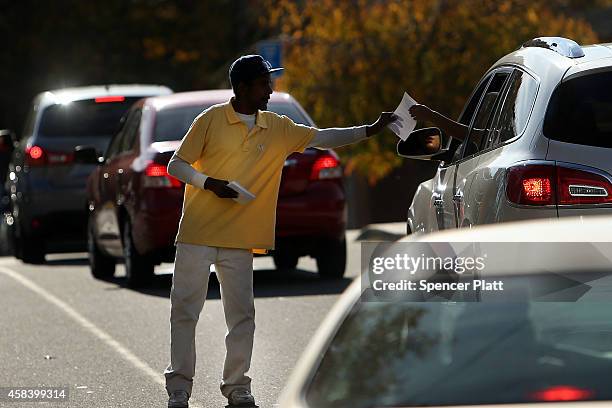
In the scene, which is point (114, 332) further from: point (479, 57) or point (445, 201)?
point (479, 57)

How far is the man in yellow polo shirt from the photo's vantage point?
310 inches

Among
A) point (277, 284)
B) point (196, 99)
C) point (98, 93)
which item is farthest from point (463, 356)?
point (98, 93)

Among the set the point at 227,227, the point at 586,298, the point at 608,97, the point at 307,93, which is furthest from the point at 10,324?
the point at 307,93

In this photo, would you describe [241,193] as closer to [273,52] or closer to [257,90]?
[257,90]

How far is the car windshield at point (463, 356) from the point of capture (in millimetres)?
3822

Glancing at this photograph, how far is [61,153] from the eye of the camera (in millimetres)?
18922

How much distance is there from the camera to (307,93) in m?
26.7

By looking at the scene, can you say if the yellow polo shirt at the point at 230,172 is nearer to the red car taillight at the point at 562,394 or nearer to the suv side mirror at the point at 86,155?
the red car taillight at the point at 562,394

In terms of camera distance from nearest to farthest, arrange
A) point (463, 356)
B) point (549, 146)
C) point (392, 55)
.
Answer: point (463, 356) < point (549, 146) < point (392, 55)

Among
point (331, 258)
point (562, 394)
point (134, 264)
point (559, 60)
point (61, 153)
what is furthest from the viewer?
point (61, 153)

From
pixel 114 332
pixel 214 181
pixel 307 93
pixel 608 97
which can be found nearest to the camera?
pixel 608 97

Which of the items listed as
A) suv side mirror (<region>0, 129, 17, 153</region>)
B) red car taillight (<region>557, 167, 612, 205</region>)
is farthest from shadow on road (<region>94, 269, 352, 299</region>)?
red car taillight (<region>557, 167, 612, 205</region>)

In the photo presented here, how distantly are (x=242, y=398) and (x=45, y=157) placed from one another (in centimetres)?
1132

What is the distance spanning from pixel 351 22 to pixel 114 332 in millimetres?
15558
